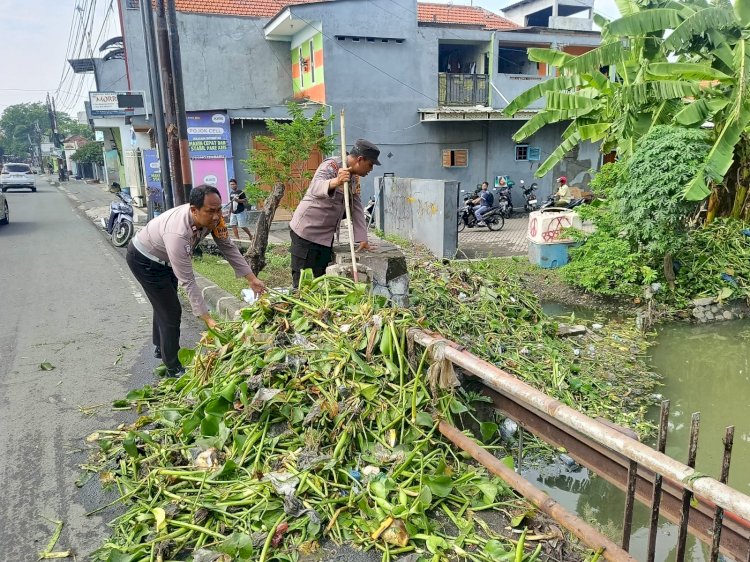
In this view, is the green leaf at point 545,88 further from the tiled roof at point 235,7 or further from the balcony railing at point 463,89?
the tiled roof at point 235,7

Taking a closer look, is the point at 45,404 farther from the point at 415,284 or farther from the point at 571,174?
the point at 571,174

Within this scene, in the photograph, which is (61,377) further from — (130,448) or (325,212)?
(325,212)

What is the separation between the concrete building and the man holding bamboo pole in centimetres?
1246

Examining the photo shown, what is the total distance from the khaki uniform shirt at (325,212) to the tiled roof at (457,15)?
64.7ft

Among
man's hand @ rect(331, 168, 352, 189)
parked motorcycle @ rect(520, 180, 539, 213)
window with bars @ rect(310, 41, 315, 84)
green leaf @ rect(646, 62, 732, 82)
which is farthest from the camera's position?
parked motorcycle @ rect(520, 180, 539, 213)

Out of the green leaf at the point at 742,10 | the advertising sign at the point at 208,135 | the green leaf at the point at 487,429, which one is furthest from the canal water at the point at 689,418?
the advertising sign at the point at 208,135

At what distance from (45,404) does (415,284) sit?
3.72m

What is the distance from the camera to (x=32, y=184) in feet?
106

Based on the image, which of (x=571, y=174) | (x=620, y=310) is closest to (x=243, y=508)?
(x=620, y=310)

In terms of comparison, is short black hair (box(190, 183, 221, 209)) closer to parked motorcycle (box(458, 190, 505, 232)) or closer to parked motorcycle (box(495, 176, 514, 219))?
parked motorcycle (box(458, 190, 505, 232))

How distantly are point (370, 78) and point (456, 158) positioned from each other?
397 cm

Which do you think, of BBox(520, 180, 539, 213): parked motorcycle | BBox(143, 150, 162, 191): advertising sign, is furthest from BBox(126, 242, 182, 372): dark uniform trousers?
BBox(520, 180, 539, 213): parked motorcycle

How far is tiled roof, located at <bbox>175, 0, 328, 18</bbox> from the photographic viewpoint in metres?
18.3

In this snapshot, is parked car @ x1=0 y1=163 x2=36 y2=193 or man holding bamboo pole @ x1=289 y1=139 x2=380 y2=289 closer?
man holding bamboo pole @ x1=289 y1=139 x2=380 y2=289
